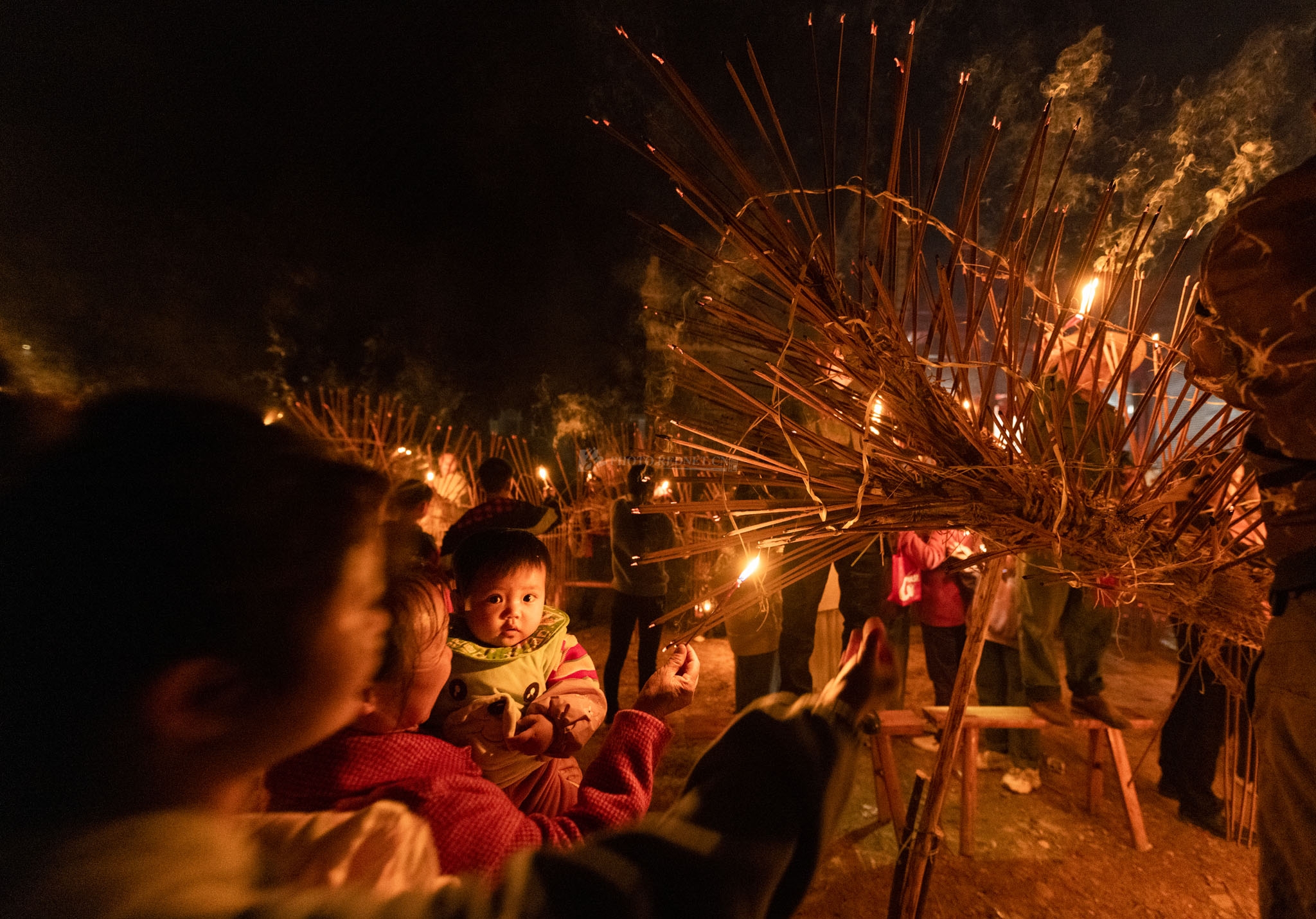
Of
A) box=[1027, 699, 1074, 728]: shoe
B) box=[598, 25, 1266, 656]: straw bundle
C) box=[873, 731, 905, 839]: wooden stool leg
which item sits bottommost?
box=[873, 731, 905, 839]: wooden stool leg

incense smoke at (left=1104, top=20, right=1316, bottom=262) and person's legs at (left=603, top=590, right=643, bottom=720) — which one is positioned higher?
incense smoke at (left=1104, top=20, right=1316, bottom=262)

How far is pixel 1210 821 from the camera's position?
2971mm

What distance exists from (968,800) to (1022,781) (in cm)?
86

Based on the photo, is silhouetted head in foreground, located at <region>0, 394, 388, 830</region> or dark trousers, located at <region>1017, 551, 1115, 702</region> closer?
silhouetted head in foreground, located at <region>0, 394, 388, 830</region>

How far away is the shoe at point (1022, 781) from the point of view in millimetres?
3291

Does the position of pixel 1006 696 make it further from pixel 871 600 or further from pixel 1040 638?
pixel 871 600

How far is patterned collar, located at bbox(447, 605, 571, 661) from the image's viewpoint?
1.55 meters

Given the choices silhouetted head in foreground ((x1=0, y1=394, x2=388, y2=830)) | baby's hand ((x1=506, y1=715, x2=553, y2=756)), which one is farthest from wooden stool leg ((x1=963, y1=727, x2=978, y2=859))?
silhouetted head in foreground ((x1=0, y1=394, x2=388, y2=830))

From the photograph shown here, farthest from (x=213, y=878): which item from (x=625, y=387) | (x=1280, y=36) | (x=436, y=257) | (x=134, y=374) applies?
(x=134, y=374)

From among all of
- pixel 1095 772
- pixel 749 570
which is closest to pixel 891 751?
pixel 1095 772

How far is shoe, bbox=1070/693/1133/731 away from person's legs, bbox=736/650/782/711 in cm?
172

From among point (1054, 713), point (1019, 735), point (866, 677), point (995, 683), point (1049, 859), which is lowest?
point (1049, 859)

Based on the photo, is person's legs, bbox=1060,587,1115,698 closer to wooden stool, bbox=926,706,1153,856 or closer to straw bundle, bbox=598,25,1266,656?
wooden stool, bbox=926,706,1153,856

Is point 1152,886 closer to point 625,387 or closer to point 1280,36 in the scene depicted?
point 1280,36
